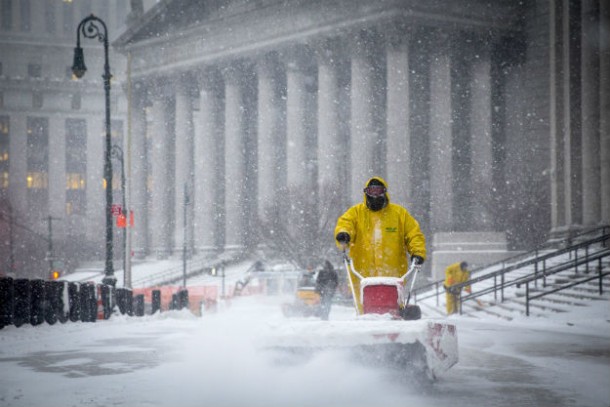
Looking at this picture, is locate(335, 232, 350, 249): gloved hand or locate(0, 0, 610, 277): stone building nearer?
locate(335, 232, 350, 249): gloved hand

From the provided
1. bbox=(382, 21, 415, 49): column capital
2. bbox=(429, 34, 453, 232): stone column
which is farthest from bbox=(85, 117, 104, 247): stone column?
bbox=(382, 21, 415, 49): column capital

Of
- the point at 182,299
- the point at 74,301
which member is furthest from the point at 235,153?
the point at 74,301

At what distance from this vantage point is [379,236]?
10.1m

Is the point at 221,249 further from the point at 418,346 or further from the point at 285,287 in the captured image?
the point at 418,346

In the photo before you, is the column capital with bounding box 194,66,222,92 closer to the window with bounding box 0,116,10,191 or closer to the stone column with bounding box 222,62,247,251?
the stone column with bounding box 222,62,247,251

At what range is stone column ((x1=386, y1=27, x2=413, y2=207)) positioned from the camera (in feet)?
213

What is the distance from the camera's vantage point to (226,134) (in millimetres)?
78875

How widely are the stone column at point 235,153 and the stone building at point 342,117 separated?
110 millimetres

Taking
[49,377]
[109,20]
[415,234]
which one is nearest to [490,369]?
[415,234]

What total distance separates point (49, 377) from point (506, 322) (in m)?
15.2

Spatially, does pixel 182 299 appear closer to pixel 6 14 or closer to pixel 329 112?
pixel 329 112

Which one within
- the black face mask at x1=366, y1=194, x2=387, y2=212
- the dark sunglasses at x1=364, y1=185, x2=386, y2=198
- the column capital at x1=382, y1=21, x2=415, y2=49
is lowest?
the black face mask at x1=366, y1=194, x2=387, y2=212

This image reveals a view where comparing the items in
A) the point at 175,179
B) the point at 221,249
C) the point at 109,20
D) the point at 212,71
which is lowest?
the point at 221,249

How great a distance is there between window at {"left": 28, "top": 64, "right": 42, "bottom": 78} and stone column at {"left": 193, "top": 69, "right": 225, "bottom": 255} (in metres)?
40.3
